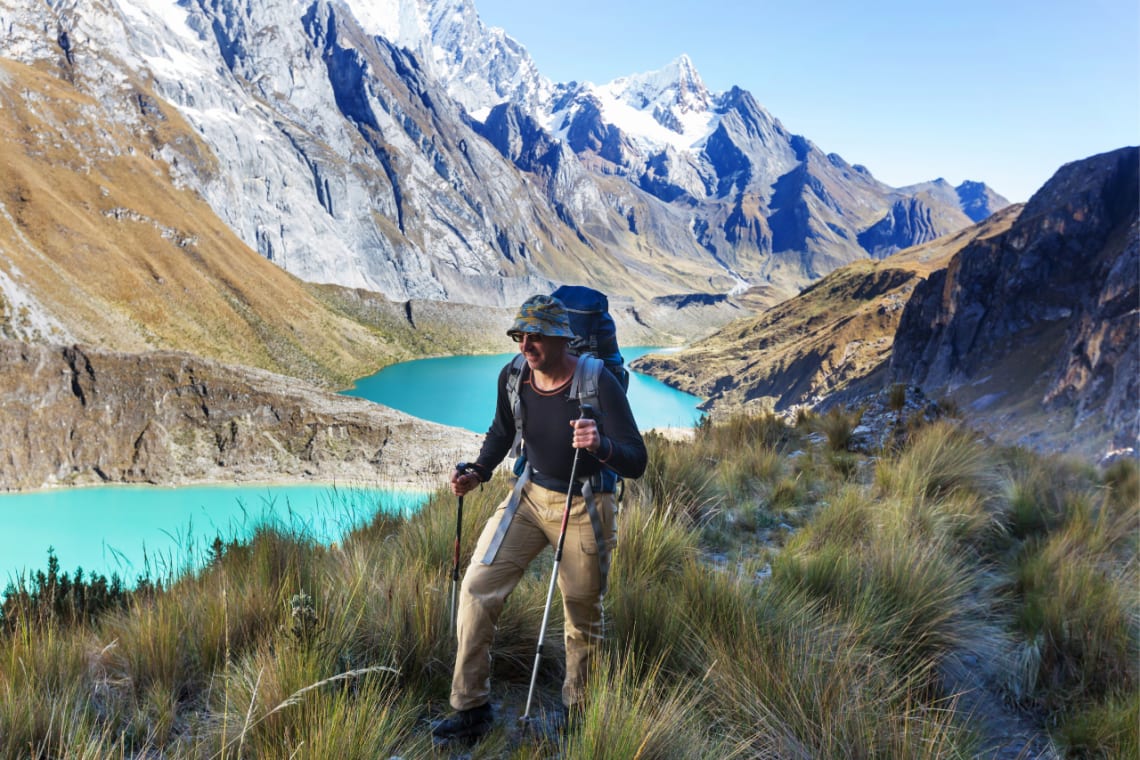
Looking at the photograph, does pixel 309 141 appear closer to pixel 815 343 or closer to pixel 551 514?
pixel 815 343

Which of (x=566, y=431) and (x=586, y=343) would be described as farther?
(x=586, y=343)

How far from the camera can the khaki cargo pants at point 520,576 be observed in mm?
2406

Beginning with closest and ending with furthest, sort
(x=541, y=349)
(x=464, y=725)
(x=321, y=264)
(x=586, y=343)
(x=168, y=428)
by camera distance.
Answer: (x=464, y=725) → (x=541, y=349) → (x=586, y=343) → (x=168, y=428) → (x=321, y=264)

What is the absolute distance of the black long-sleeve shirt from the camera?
2.48 m

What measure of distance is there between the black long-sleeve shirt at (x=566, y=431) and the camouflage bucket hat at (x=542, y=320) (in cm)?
25

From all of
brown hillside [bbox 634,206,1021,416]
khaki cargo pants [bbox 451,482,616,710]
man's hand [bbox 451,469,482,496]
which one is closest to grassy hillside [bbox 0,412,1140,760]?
khaki cargo pants [bbox 451,482,616,710]

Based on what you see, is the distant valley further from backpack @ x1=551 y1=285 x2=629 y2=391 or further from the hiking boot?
the hiking boot

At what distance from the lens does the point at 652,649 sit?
277 cm

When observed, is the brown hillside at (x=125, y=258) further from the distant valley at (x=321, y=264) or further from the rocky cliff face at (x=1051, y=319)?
the rocky cliff face at (x=1051, y=319)

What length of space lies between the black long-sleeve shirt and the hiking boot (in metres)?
0.94

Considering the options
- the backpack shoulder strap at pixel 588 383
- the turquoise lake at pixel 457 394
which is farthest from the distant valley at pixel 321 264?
the backpack shoulder strap at pixel 588 383

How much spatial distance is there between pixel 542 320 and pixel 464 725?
5.32 ft

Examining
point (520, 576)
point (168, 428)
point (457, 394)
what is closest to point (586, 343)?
point (520, 576)

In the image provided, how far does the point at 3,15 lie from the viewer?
7350 cm
